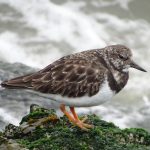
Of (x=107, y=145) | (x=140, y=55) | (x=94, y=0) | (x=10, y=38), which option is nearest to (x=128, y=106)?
(x=140, y=55)

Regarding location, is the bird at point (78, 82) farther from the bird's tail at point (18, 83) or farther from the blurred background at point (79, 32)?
the blurred background at point (79, 32)

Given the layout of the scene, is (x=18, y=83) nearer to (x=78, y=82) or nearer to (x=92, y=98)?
(x=78, y=82)

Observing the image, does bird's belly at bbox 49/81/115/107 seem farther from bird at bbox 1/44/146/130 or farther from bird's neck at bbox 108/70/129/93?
bird's neck at bbox 108/70/129/93

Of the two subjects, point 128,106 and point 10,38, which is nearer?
point 128,106

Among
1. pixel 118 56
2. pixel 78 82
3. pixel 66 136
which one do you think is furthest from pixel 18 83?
pixel 118 56

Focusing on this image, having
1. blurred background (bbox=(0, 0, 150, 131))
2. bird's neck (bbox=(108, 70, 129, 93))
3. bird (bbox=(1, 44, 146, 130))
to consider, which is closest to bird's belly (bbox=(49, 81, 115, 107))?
bird (bbox=(1, 44, 146, 130))

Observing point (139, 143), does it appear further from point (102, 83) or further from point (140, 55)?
point (140, 55)

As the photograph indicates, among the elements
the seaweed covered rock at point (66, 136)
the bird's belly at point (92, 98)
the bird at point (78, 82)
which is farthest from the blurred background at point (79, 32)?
the bird's belly at point (92, 98)
